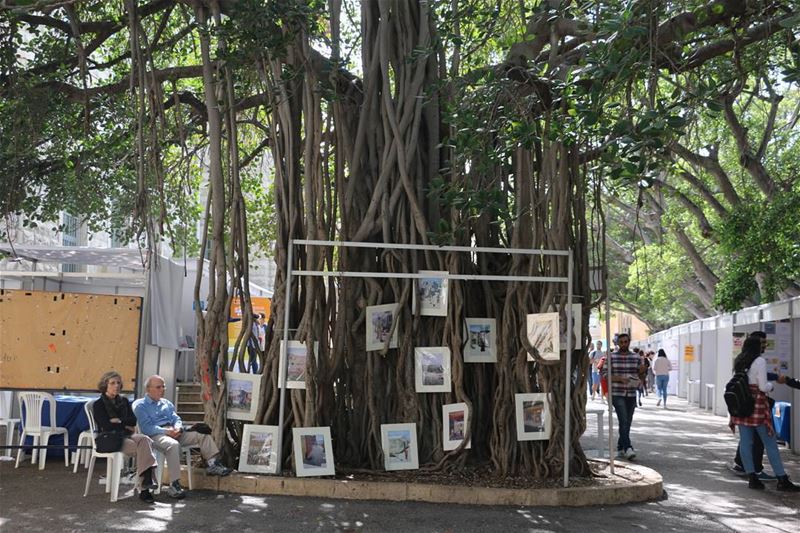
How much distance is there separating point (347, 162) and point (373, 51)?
116 centimetres

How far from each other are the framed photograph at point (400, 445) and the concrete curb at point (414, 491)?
49 centimetres

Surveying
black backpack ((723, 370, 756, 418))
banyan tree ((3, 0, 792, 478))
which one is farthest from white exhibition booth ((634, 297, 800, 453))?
banyan tree ((3, 0, 792, 478))

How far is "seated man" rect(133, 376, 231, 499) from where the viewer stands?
29.5 feet

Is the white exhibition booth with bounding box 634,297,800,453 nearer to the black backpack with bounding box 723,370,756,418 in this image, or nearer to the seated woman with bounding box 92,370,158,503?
the black backpack with bounding box 723,370,756,418

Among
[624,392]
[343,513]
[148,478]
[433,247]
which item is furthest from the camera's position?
[624,392]

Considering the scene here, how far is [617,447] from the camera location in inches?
523

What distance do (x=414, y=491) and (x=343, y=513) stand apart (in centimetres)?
89

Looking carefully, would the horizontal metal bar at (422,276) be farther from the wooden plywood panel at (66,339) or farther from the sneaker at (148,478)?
the wooden plywood panel at (66,339)

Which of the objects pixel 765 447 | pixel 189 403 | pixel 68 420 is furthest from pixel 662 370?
pixel 68 420

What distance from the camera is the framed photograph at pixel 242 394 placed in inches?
387

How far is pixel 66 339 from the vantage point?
11.0 metres

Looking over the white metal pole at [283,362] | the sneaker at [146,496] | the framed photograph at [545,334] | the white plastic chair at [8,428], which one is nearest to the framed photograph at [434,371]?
the framed photograph at [545,334]

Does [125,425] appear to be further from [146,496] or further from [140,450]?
[146,496]

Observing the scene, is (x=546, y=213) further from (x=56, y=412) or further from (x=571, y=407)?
(x=56, y=412)
